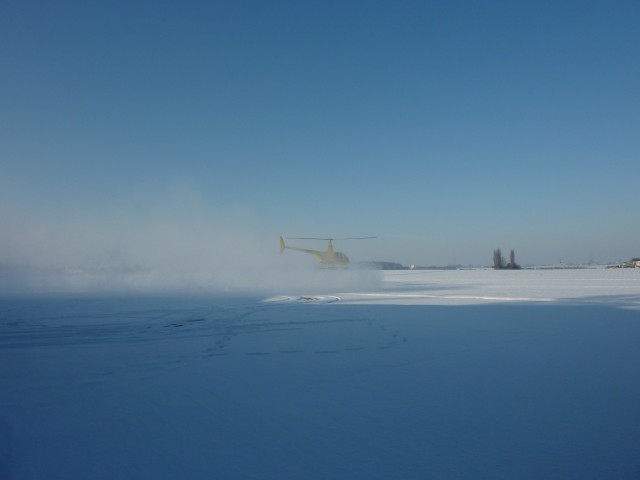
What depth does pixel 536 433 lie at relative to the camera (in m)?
3.45

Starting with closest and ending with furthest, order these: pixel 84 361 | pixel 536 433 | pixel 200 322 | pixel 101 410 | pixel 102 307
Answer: pixel 536 433 → pixel 101 410 → pixel 84 361 → pixel 200 322 → pixel 102 307

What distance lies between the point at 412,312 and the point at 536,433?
8.24 m

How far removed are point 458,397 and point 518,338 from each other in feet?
12.4

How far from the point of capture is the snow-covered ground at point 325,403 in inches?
120

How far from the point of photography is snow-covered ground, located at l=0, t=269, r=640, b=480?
304 cm

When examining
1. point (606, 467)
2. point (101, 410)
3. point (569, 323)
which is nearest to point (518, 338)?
point (569, 323)

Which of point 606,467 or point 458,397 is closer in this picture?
point 606,467

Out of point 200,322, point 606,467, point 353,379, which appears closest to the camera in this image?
point 606,467

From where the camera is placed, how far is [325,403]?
4.32m

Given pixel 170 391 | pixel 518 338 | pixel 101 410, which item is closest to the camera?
pixel 101 410

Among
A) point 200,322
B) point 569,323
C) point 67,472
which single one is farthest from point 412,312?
point 67,472

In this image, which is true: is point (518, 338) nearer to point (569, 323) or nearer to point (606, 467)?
point (569, 323)

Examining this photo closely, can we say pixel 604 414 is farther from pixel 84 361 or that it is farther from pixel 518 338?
pixel 84 361

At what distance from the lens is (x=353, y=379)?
5.17 meters
